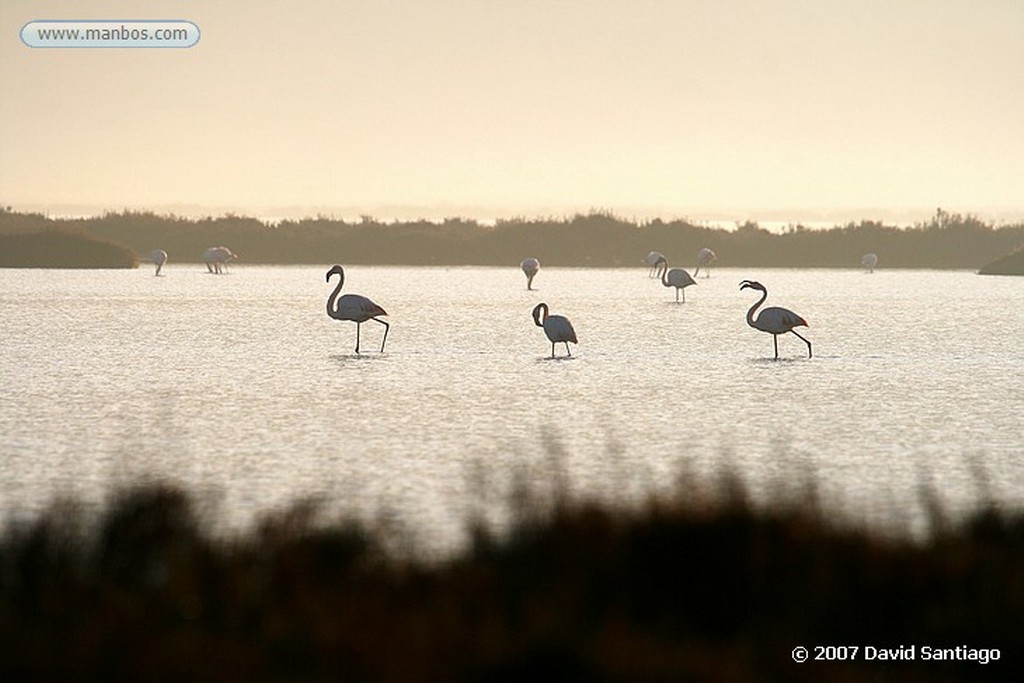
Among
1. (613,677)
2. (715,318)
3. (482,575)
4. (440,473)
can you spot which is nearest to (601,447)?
(440,473)

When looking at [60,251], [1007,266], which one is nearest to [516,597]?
[60,251]

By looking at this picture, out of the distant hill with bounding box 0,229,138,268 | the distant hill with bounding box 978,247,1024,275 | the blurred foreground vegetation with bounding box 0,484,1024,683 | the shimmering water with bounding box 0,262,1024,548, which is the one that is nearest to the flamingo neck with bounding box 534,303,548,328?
the shimmering water with bounding box 0,262,1024,548

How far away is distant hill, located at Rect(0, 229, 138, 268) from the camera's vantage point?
66125mm

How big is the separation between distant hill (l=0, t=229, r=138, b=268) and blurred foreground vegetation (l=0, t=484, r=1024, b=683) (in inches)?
2397

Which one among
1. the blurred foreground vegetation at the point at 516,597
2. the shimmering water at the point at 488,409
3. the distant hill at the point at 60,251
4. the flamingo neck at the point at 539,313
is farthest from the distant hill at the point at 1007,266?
the blurred foreground vegetation at the point at 516,597

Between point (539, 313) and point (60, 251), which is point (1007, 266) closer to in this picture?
point (60, 251)

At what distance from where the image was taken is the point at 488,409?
1464 cm

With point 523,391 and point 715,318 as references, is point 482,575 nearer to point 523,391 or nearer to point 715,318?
point 523,391

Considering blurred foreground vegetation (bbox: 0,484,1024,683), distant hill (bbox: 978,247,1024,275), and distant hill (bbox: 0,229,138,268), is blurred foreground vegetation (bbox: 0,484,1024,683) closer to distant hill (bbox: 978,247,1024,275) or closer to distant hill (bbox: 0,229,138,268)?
distant hill (bbox: 0,229,138,268)

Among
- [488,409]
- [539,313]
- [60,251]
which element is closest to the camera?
[488,409]

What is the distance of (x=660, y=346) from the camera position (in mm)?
23125

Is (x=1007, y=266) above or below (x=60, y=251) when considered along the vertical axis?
below

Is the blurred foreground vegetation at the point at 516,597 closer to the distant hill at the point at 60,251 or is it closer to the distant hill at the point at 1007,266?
the distant hill at the point at 60,251

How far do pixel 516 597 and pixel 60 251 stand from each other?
63787 millimetres
